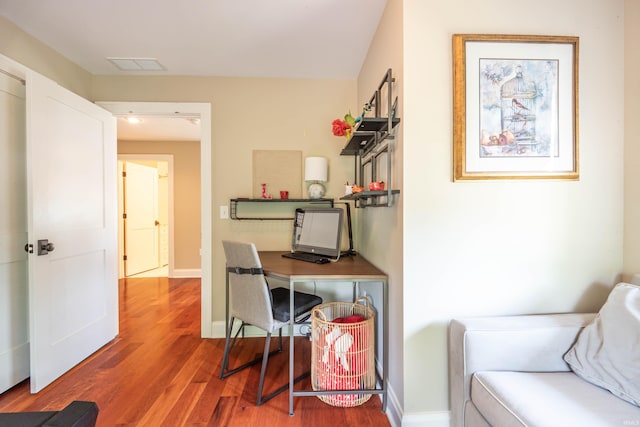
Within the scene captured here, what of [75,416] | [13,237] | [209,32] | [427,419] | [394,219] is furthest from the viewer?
[209,32]

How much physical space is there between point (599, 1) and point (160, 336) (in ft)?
12.1

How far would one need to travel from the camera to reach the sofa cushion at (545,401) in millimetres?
852

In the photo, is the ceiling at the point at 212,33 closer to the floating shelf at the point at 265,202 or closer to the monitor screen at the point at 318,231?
the floating shelf at the point at 265,202

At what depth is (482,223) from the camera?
1348 millimetres

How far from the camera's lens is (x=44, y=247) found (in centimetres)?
169

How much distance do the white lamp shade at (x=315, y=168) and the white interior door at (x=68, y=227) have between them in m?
1.65

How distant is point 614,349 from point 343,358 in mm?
1125

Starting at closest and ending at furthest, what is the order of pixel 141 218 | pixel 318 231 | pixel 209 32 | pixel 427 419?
pixel 427 419 < pixel 209 32 < pixel 318 231 < pixel 141 218

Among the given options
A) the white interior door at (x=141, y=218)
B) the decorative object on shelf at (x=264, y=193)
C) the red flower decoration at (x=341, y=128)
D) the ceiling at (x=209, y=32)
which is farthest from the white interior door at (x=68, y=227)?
the white interior door at (x=141, y=218)

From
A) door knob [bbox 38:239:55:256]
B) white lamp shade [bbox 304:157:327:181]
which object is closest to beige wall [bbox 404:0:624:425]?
white lamp shade [bbox 304:157:327:181]

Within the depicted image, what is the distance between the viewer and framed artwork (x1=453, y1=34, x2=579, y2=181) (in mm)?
1319

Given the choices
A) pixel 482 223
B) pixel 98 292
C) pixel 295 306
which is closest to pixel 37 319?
pixel 98 292

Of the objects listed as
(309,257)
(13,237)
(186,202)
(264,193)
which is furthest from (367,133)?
(186,202)

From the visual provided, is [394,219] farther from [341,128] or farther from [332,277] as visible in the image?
[341,128]
